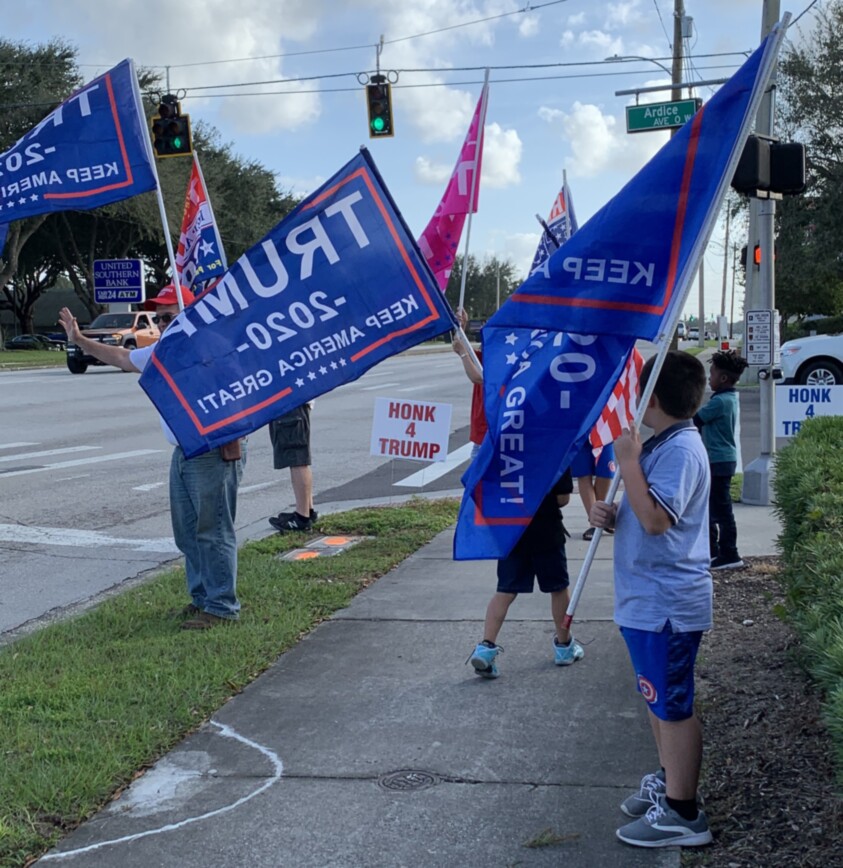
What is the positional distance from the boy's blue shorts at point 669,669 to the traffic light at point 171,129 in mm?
16694

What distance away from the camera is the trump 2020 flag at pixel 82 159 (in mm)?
6652

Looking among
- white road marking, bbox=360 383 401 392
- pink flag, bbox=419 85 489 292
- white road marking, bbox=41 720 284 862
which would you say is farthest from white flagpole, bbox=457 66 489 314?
white road marking, bbox=360 383 401 392

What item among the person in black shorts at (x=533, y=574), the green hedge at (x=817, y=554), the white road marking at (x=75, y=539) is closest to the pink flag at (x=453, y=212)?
the person in black shorts at (x=533, y=574)

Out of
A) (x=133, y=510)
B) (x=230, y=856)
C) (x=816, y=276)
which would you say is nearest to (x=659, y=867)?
(x=230, y=856)

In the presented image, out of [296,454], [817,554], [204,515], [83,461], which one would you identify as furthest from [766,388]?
[83,461]

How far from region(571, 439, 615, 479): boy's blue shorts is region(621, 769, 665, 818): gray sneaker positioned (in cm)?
436

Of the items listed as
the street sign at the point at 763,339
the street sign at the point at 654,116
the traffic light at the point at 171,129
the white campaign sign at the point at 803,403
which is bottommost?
the white campaign sign at the point at 803,403

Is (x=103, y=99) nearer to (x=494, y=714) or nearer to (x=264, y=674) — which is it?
(x=264, y=674)

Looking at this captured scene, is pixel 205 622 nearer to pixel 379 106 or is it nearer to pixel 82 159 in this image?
pixel 82 159

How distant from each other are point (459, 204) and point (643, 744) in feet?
11.4

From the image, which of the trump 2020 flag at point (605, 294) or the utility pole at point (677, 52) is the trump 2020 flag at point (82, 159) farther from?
the utility pole at point (677, 52)

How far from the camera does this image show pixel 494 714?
478cm

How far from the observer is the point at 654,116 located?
1574 centimetres

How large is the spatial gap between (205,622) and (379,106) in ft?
52.6
